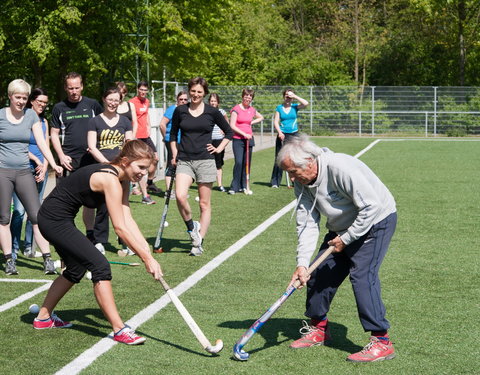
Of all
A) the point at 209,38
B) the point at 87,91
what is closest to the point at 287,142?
the point at 87,91

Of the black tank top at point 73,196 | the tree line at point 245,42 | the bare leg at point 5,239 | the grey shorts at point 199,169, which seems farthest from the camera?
the tree line at point 245,42

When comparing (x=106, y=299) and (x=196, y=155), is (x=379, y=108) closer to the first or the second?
(x=196, y=155)

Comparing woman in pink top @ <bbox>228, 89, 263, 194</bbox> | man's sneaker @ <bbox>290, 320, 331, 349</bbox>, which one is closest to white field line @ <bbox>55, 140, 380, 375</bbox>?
man's sneaker @ <bbox>290, 320, 331, 349</bbox>

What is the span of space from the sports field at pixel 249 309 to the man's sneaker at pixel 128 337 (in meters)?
0.06

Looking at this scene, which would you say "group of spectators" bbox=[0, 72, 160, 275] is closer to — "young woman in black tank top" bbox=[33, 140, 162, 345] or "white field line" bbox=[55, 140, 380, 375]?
"white field line" bbox=[55, 140, 380, 375]

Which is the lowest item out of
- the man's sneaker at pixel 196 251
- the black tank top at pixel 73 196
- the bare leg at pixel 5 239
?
the man's sneaker at pixel 196 251

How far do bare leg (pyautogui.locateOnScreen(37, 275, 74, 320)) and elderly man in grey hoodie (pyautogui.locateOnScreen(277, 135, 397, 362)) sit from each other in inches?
70.9

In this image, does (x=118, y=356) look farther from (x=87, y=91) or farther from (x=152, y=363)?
(x=87, y=91)

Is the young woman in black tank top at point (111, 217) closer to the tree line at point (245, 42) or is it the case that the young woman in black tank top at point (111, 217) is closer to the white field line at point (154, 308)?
the white field line at point (154, 308)

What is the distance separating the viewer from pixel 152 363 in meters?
5.44

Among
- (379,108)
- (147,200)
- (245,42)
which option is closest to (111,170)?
(147,200)

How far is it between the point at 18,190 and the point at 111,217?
300 centimetres

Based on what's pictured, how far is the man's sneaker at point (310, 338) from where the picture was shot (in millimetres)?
5796

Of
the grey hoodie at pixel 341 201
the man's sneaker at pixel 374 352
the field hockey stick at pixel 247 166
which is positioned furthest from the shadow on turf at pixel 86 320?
the field hockey stick at pixel 247 166
